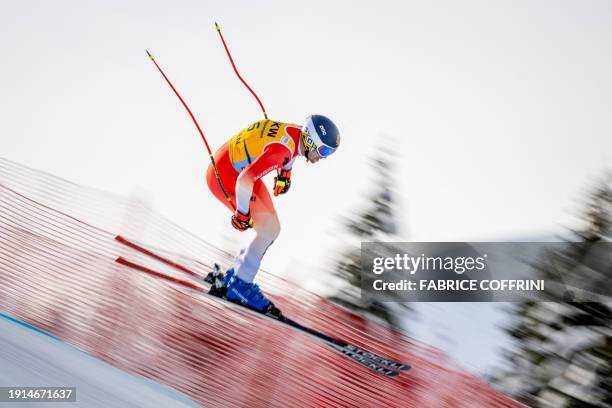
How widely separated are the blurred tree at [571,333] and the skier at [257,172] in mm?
7055

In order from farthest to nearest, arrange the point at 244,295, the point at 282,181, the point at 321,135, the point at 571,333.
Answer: the point at 571,333, the point at 244,295, the point at 282,181, the point at 321,135

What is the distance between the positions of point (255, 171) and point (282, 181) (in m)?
0.30

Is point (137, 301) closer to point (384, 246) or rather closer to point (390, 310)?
point (390, 310)

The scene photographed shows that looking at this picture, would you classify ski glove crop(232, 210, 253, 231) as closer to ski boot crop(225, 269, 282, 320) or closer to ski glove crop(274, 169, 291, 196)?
ski glove crop(274, 169, 291, 196)

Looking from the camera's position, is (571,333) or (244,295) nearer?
(244,295)

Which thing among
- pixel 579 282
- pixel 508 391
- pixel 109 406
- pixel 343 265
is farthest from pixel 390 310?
pixel 109 406

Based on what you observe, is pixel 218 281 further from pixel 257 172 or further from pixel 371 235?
pixel 371 235

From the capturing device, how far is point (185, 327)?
464cm

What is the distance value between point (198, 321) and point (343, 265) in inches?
345

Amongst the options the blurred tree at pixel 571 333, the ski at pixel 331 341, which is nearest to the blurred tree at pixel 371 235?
the blurred tree at pixel 571 333

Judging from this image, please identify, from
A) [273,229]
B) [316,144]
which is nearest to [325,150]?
[316,144]

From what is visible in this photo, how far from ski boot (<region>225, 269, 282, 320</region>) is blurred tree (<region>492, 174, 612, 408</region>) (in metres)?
6.87

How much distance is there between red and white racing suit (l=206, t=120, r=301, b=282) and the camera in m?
4.16

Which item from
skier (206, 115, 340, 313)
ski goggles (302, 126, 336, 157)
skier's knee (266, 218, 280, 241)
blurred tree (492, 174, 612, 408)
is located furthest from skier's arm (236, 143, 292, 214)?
blurred tree (492, 174, 612, 408)
